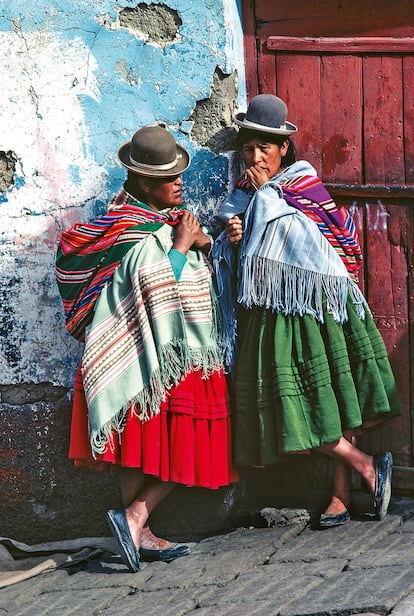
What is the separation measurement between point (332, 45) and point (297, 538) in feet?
7.50

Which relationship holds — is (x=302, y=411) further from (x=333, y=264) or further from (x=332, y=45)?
(x=332, y=45)

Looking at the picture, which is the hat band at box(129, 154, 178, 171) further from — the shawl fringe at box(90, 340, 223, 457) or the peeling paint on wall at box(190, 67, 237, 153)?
the shawl fringe at box(90, 340, 223, 457)

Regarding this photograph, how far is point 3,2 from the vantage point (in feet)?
16.3

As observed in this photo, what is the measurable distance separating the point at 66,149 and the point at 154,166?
0.55m

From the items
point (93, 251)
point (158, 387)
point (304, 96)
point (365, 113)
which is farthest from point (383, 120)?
point (158, 387)

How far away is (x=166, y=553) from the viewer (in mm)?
4656

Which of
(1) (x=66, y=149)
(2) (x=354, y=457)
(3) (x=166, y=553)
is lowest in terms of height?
(3) (x=166, y=553)

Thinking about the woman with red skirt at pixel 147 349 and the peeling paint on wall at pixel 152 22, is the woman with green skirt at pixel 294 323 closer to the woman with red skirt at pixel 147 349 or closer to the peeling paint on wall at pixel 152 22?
the woman with red skirt at pixel 147 349

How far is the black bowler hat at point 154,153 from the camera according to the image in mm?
4633

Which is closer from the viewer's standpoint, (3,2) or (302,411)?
(302,411)

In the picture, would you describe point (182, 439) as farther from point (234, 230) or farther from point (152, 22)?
point (152, 22)

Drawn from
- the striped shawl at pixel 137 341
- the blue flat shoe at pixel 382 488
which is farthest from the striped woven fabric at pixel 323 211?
the blue flat shoe at pixel 382 488

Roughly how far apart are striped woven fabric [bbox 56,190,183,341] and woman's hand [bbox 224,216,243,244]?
0.79 ft

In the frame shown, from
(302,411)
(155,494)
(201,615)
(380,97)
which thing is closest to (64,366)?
(155,494)
